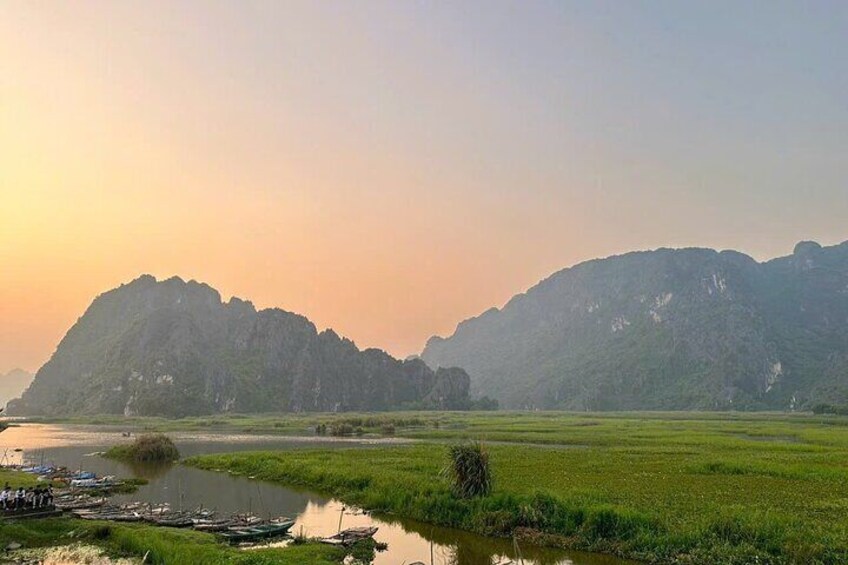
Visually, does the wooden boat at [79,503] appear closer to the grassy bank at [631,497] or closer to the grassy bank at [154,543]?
the grassy bank at [154,543]

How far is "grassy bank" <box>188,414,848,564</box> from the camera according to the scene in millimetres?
21750

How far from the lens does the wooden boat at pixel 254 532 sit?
25516 mm

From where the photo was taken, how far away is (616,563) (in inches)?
873

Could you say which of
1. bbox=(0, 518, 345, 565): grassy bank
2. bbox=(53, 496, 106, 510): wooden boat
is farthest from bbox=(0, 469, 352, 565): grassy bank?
bbox=(53, 496, 106, 510): wooden boat

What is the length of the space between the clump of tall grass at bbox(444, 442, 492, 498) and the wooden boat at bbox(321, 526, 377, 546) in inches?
198

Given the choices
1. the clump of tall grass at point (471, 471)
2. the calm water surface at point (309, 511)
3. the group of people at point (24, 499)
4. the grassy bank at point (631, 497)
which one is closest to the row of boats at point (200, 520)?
the calm water surface at point (309, 511)

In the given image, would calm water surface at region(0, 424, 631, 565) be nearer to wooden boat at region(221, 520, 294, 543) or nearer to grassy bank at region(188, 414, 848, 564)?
wooden boat at region(221, 520, 294, 543)

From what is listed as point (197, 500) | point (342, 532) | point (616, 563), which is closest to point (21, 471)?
point (197, 500)

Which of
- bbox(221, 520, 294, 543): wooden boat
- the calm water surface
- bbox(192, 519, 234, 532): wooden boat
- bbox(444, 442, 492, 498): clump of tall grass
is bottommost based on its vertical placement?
the calm water surface

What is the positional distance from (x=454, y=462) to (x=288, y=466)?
22173mm

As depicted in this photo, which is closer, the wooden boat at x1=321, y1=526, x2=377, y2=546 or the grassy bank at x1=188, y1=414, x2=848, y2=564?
the grassy bank at x1=188, y1=414, x2=848, y2=564

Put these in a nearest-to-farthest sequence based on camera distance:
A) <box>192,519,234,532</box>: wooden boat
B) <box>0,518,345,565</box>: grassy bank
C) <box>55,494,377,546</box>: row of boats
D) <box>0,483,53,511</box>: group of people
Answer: <box>0,518,345,565</box>: grassy bank, <box>55,494,377,546</box>: row of boats, <box>192,519,234,532</box>: wooden boat, <box>0,483,53,511</box>: group of people

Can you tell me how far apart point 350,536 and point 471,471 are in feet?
22.7

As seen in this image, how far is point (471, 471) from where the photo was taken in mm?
28969
